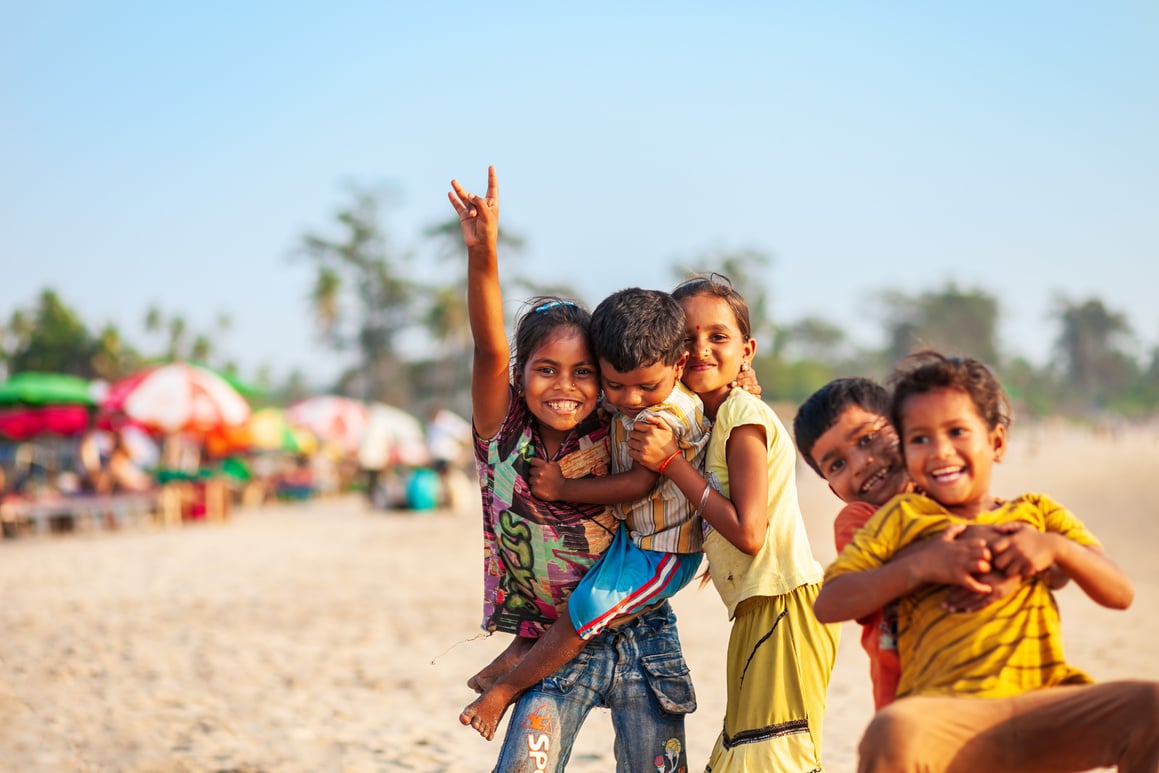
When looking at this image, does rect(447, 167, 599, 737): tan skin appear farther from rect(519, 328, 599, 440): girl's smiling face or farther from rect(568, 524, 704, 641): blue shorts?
rect(568, 524, 704, 641): blue shorts

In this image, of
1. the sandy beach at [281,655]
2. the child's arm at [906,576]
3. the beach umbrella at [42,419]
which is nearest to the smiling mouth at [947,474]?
the child's arm at [906,576]

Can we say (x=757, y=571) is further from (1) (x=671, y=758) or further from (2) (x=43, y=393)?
(2) (x=43, y=393)

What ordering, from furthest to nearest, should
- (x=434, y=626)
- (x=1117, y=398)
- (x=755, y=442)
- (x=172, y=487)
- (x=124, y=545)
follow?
(x=1117, y=398) → (x=172, y=487) → (x=124, y=545) → (x=434, y=626) → (x=755, y=442)

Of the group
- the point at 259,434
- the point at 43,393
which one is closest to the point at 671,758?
the point at 43,393

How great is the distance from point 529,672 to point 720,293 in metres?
1.19

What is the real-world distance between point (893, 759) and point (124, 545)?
1651cm

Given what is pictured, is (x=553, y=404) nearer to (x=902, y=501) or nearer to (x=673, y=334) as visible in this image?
(x=673, y=334)

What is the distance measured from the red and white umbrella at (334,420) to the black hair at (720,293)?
25.3m

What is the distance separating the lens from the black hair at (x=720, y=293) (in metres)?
3.01

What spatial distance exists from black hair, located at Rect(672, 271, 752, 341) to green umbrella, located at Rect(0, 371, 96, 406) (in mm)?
19839

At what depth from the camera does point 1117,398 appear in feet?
324

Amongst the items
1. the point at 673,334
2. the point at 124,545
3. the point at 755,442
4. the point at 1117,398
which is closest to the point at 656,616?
the point at 755,442

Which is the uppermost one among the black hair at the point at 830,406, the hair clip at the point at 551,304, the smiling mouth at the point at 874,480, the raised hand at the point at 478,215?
the raised hand at the point at 478,215

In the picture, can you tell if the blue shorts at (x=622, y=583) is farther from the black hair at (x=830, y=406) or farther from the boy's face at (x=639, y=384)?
the black hair at (x=830, y=406)
